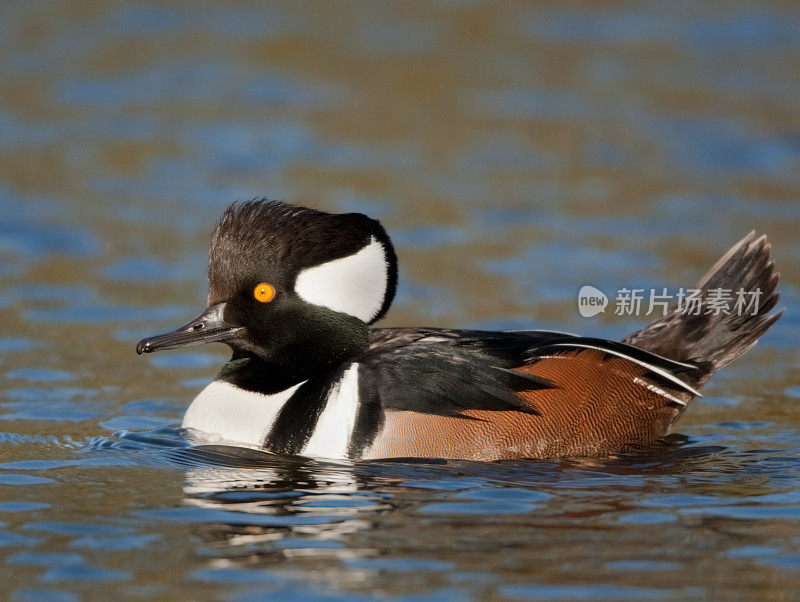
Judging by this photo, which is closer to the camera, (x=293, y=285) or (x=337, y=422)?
(x=337, y=422)

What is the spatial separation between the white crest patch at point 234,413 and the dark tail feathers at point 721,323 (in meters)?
2.33

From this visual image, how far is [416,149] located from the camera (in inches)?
630

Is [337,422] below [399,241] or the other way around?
below

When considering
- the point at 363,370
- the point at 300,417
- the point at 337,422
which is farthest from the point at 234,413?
the point at 363,370

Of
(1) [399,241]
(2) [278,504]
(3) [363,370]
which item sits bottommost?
(2) [278,504]

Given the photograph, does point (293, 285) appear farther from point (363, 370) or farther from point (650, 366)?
point (650, 366)

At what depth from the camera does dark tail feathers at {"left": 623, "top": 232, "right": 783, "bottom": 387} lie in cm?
837

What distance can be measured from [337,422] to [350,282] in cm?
76

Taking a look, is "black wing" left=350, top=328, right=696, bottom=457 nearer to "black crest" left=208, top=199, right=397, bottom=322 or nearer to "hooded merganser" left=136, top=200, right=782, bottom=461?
"hooded merganser" left=136, top=200, right=782, bottom=461

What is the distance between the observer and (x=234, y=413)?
773cm

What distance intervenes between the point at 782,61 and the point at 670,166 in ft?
13.2

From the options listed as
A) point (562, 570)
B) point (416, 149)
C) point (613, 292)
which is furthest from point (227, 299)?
point (416, 149)

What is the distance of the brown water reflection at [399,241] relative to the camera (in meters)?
6.10

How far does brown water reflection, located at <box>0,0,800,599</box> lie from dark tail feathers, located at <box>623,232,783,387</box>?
521mm
